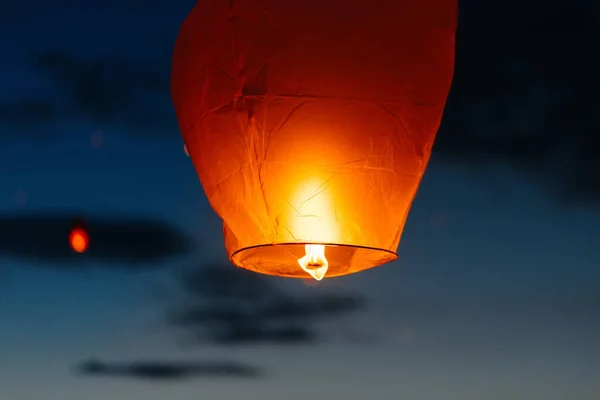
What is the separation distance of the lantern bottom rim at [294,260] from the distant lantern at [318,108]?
0.20 metres

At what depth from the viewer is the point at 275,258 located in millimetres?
2412

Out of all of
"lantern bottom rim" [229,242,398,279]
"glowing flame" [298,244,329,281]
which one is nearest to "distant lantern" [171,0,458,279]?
"glowing flame" [298,244,329,281]

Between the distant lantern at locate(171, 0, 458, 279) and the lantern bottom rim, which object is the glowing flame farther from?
the lantern bottom rim

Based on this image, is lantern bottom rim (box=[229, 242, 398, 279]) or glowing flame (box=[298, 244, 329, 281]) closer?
glowing flame (box=[298, 244, 329, 281])

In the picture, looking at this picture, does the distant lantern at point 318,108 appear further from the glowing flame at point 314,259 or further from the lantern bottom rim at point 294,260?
the lantern bottom rim at point 294,260

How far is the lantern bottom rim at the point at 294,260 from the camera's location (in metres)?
2.34

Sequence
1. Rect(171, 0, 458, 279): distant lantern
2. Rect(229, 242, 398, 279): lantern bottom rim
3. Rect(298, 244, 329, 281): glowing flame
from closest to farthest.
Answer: Rect(171, 0, 458, 279): distant lantern → Rect(298, 244, 329, 281): glowing flame → Rect(229, 242, 398, 279): lantern bottom rim

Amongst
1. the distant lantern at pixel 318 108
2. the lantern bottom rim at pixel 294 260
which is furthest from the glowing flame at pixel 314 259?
the lantern bottom rim at pixel 294 260

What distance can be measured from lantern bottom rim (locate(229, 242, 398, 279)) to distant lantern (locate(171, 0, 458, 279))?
0.20 m

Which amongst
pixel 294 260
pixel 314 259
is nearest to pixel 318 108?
pixel 314 259

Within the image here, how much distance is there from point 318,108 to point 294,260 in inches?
22.9

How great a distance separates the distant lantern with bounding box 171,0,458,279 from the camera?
1966 mm

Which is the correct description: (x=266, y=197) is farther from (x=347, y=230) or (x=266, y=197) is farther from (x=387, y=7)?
(x=387, y=7)

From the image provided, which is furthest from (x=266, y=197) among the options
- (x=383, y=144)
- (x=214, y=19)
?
(x=214, y=19)
